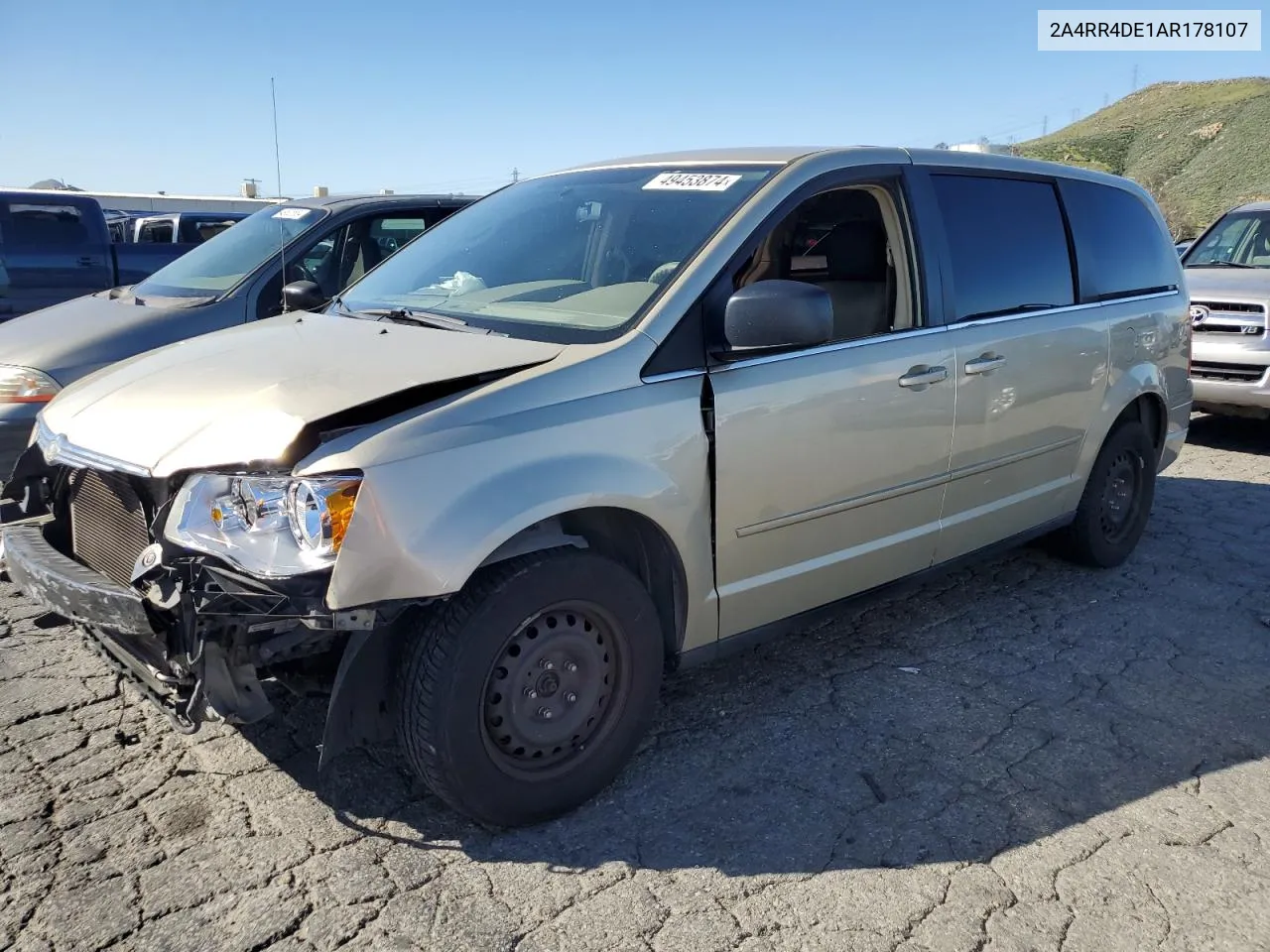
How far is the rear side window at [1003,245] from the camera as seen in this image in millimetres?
4008

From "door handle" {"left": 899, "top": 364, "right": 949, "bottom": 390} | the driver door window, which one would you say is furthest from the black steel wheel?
the driver door window

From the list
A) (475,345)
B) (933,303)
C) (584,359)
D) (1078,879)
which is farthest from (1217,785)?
(475,345)

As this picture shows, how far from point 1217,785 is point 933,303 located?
1876 millimetres

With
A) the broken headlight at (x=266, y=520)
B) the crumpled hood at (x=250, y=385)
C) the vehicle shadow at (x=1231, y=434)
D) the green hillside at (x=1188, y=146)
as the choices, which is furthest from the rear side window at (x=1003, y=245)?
the green hillside at (x=1188, y=146)

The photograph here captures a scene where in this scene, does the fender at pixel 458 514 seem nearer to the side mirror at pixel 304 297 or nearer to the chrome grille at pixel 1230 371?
the side mirror at pixel 304 297

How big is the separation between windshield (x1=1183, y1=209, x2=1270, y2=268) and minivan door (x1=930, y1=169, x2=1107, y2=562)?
5.35 m

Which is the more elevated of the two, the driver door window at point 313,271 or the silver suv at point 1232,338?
the driver door window at point 313,271

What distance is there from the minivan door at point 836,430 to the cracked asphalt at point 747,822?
47cm

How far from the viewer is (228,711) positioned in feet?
8.50

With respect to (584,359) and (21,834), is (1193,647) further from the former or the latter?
(21,834)

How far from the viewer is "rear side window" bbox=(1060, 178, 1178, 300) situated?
4715mm

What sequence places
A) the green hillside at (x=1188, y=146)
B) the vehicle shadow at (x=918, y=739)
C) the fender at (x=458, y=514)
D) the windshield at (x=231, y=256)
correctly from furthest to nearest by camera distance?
1. the green hillside at (x=1188, y=146)
2. the windshield at (x=231, y=256)
3. the vehicle shadow at (x=918, y=739)
4. the fender at (x=458, y=514)

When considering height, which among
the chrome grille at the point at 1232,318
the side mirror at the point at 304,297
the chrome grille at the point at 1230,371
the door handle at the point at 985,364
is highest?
the side mirror at the point at 304,297

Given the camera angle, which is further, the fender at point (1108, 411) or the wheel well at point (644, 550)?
the fender at point (1108, 411)
